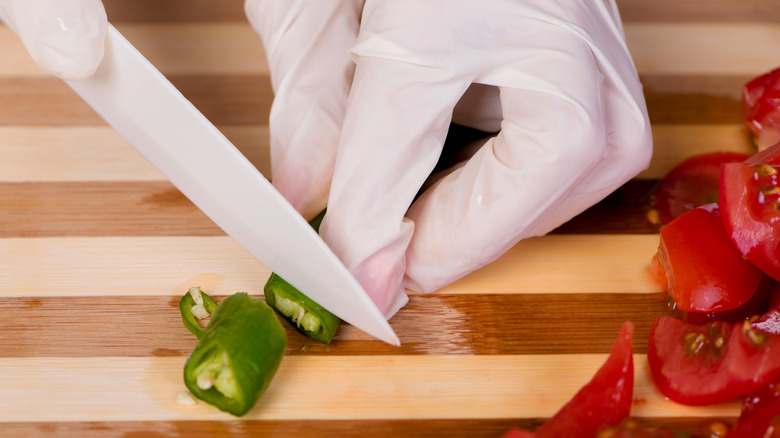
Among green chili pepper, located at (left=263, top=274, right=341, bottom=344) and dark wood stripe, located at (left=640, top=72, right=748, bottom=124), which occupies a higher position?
dark wood stripe, located at (left=640, top=72, right=748, bottom=124)

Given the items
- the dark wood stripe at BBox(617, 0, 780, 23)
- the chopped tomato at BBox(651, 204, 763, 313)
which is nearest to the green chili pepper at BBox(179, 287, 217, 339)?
the chopped tomato at BBox(651, 204, 763, 313)

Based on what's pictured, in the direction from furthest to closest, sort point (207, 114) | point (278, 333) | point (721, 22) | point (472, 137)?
point (721, 22)
point (207, 114)
point (472, 137)
point (278, 333)

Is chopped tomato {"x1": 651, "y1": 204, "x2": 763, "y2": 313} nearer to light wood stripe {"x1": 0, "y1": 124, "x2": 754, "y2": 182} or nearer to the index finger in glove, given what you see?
the index finger in glove

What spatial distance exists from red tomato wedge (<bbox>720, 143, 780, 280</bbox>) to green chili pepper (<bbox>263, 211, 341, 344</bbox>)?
28.8 inches

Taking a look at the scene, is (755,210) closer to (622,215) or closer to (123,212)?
(622,215)

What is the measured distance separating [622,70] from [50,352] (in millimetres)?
1185

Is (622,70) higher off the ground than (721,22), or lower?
higher

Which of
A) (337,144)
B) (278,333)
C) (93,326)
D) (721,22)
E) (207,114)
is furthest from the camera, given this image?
(721,22)

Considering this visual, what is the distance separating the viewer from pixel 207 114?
192 cm

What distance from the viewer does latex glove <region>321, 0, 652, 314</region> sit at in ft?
4.43

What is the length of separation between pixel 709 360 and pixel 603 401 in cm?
20

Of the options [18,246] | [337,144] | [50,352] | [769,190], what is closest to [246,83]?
[337,144]

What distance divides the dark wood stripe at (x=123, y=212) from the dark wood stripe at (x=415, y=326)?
0.18 m

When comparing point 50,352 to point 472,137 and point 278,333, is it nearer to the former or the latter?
point 278,333
